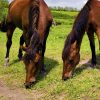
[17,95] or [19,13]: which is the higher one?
[19,13]

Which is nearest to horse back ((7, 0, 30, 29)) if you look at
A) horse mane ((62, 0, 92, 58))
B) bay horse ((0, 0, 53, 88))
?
bay horse ((0, 0, 53, 88))

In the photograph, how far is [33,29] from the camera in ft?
29.3

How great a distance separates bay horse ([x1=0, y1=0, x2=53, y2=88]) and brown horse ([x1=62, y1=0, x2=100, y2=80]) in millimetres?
688

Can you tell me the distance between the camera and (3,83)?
9773 mm

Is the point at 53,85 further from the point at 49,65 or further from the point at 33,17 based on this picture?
the point at 49,65

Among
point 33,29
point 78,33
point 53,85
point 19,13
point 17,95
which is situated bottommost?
point 17,95

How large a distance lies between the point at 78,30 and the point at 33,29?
3.97 feet

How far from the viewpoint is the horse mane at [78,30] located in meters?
9.05

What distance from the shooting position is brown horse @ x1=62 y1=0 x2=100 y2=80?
29.6 ft

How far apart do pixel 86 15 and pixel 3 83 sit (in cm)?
Answer: 304

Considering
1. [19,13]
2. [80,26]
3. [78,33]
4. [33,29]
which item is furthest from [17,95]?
[19,13]

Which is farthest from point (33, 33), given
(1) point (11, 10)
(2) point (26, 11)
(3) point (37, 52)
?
(1) point (11, 10)

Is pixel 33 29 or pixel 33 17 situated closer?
pixel 33 29

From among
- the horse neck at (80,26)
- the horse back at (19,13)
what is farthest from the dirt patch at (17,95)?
the horse back at (19,13)
